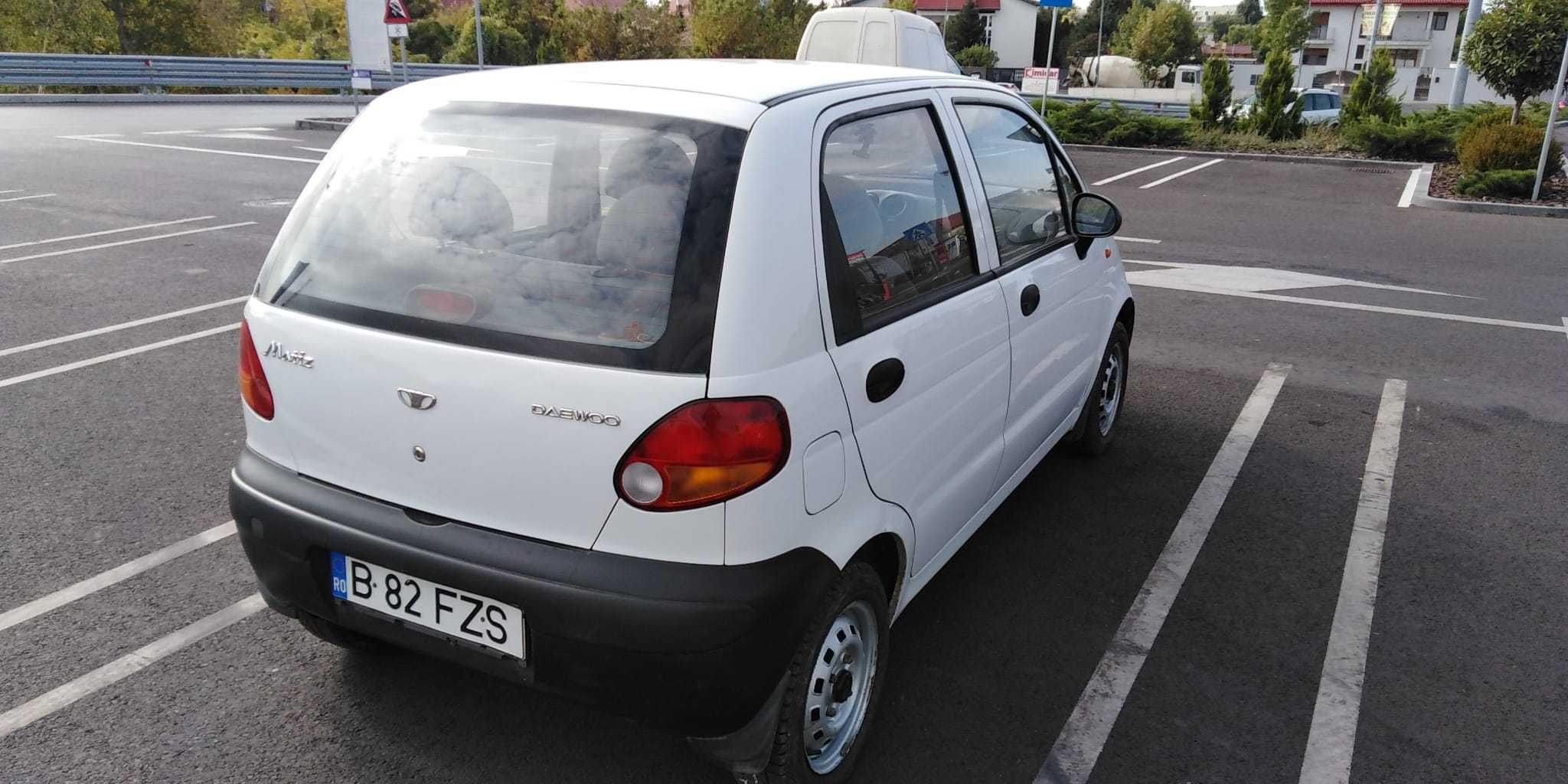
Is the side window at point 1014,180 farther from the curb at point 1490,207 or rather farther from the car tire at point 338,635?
the curb at point 1490,207

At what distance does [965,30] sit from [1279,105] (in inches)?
2405

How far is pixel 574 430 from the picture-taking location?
88.4 inches

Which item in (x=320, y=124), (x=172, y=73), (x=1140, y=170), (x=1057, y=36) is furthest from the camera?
(x=1057, y=36)

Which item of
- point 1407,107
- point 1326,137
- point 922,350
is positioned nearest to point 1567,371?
point 922,350

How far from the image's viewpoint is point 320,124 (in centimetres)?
2106

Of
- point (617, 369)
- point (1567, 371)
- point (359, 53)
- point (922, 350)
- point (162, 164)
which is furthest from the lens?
Answer: point (359, 53)

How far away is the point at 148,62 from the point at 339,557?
28378mm

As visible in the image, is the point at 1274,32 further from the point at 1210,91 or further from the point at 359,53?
the point at 359,53

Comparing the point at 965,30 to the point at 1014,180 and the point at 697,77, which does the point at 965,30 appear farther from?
the point at 697,77

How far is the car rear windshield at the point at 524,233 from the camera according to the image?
2285mm

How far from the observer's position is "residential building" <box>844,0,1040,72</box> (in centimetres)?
8188

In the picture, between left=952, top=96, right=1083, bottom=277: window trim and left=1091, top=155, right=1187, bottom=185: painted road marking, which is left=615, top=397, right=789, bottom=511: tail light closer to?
left=952, top=96, right=1083, bottom=277: window trim

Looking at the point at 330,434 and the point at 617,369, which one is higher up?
the point at 617,369

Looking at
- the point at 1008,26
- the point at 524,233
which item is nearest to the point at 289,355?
the point at 524,233
